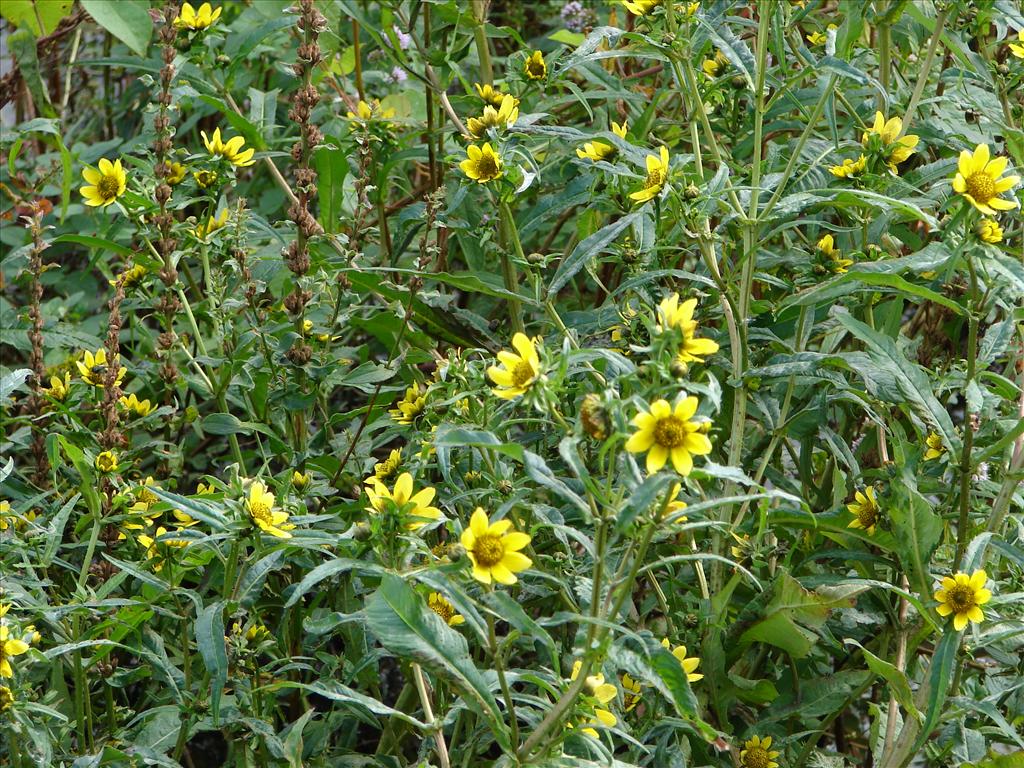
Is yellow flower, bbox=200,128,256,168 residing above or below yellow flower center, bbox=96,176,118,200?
above

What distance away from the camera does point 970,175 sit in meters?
1.40

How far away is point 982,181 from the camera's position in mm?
1402

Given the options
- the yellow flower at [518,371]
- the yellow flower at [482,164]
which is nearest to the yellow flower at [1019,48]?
the yellow flower at [482,164]

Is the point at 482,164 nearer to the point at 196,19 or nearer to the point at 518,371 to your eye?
the point at 518,371

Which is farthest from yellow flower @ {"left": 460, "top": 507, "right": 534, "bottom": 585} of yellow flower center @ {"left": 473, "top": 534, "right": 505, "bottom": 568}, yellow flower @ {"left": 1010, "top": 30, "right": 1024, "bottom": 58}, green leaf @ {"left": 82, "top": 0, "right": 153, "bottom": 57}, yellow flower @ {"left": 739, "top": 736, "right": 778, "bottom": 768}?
green leaf @ {"left": 82, "top": 0, "right": 153, "bottom": 57}

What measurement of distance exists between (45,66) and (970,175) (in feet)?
8.66

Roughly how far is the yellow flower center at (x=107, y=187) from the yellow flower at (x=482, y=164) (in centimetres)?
61

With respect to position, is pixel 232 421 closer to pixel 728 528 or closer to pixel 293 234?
pixel 293 234

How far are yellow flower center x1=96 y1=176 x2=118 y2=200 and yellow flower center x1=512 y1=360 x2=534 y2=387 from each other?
922 millimetres

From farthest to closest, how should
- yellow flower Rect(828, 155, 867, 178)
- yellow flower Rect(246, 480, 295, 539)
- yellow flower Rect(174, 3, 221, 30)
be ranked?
1. yellow flower Rect(174, 3, 221, 30)
2. yellow flower Rect(828, 155, 867, 178)
3. yellow flower Rect(246, 480, 295, 539)

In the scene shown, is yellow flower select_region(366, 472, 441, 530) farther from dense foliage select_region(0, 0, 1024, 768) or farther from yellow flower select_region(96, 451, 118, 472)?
yellow flower select_region(96, 451, 118, 472)

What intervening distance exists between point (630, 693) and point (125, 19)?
181 cm

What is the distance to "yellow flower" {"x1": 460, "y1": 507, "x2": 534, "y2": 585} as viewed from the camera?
1187 millimetres

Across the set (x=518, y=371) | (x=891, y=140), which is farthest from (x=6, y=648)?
(x=891, y=140)
